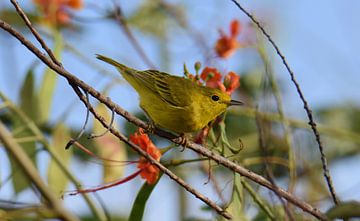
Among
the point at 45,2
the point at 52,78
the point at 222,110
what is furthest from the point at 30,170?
the point at 45,2

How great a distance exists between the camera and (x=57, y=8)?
412cm

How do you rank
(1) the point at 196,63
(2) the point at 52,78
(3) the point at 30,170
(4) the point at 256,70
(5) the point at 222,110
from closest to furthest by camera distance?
1. (3) the point at 30,170
2. (1) the point at 196,63
3. (5) the point at 222,110
4. (2) the point at 52,78
5. (4) the point at 256,70

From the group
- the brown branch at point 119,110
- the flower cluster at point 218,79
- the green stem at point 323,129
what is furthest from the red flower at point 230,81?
the green stem at point 323,129

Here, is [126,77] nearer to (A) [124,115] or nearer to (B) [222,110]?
(B) [222,110]

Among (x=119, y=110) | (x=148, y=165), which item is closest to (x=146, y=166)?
(x=148, y=165)

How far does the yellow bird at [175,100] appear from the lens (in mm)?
2932

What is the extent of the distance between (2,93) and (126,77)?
2.04 ft

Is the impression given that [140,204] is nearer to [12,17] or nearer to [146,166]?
[146,166]

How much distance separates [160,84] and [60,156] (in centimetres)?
68

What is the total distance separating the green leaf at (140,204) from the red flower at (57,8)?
194 centimetres

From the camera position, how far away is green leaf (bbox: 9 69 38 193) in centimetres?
318

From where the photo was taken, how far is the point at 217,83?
2775mm

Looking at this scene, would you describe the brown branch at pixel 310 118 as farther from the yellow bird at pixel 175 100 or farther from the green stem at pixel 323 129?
the green stem at pixel 323 129

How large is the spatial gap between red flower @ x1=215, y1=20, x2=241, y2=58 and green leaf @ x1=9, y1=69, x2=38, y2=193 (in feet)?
3.54
